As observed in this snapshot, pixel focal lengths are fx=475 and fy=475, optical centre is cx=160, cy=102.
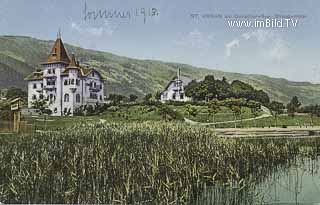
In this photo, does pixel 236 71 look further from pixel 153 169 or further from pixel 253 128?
pixel 153 169

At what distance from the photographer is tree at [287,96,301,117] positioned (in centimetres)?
377

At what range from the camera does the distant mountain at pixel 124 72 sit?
3785 millimetres

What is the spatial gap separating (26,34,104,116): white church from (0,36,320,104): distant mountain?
2.4 inches

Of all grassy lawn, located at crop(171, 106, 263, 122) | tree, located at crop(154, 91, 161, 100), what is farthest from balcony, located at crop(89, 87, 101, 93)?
grassy lawn, located at crop(171, 106, 263, 122)

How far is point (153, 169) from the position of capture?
373 cm

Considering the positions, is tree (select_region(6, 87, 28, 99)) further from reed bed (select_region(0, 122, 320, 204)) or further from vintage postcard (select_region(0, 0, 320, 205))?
reed bed (select_region(0, 122, 320, 204))

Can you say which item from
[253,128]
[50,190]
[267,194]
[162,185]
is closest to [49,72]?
[50,190]

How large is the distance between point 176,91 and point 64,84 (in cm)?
92

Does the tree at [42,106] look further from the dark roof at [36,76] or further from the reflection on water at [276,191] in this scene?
the reflection on water at [276,191]

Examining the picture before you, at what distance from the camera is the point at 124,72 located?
12.8 ft

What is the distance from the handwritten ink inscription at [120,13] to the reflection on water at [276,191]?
1449 millimetres
